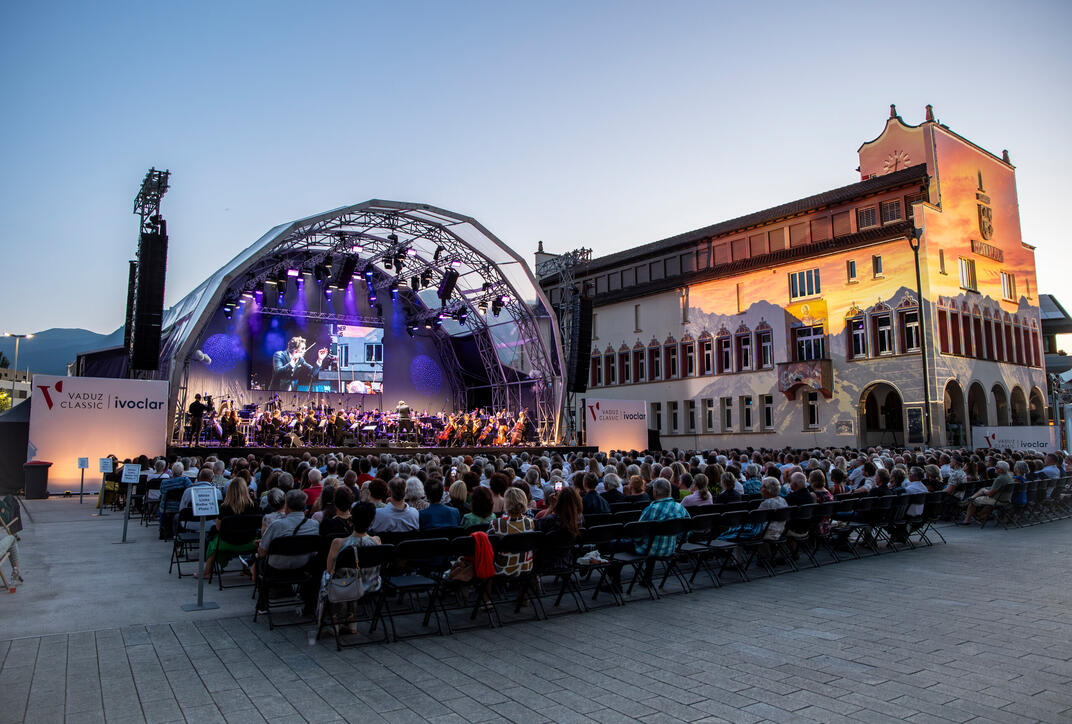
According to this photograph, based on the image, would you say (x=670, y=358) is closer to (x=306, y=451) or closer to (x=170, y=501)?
(x=306, y=451)

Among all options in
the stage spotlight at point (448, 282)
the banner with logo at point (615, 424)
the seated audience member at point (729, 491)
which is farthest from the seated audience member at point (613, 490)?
the stage spotlight at point (448, 282)

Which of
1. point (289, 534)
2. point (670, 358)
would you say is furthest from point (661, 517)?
point (670, 358)

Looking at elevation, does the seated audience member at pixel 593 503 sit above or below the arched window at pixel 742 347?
below

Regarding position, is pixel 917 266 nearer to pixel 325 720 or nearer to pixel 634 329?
pixel 634 329

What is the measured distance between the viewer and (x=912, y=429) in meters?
26.0

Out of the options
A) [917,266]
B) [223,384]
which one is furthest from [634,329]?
[223,384]

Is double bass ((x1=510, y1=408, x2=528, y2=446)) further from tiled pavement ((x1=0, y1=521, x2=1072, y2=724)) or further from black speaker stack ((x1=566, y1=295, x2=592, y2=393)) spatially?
tiled pavement ((x1=0, y1=521, x2=1072, y2=724))

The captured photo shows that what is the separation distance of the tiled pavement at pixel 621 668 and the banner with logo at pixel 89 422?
14.9 m

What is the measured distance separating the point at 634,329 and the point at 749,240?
8.33 m

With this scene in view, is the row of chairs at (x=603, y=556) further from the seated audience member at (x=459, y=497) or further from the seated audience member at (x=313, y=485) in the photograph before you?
the seated audience member at (x=313, y=485)

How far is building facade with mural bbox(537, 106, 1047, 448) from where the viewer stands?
2702 cm

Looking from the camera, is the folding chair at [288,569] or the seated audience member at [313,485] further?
the seated audience member at [313,485]

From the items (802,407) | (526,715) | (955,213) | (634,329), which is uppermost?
(955,213)

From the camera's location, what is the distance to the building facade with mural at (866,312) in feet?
88.6
